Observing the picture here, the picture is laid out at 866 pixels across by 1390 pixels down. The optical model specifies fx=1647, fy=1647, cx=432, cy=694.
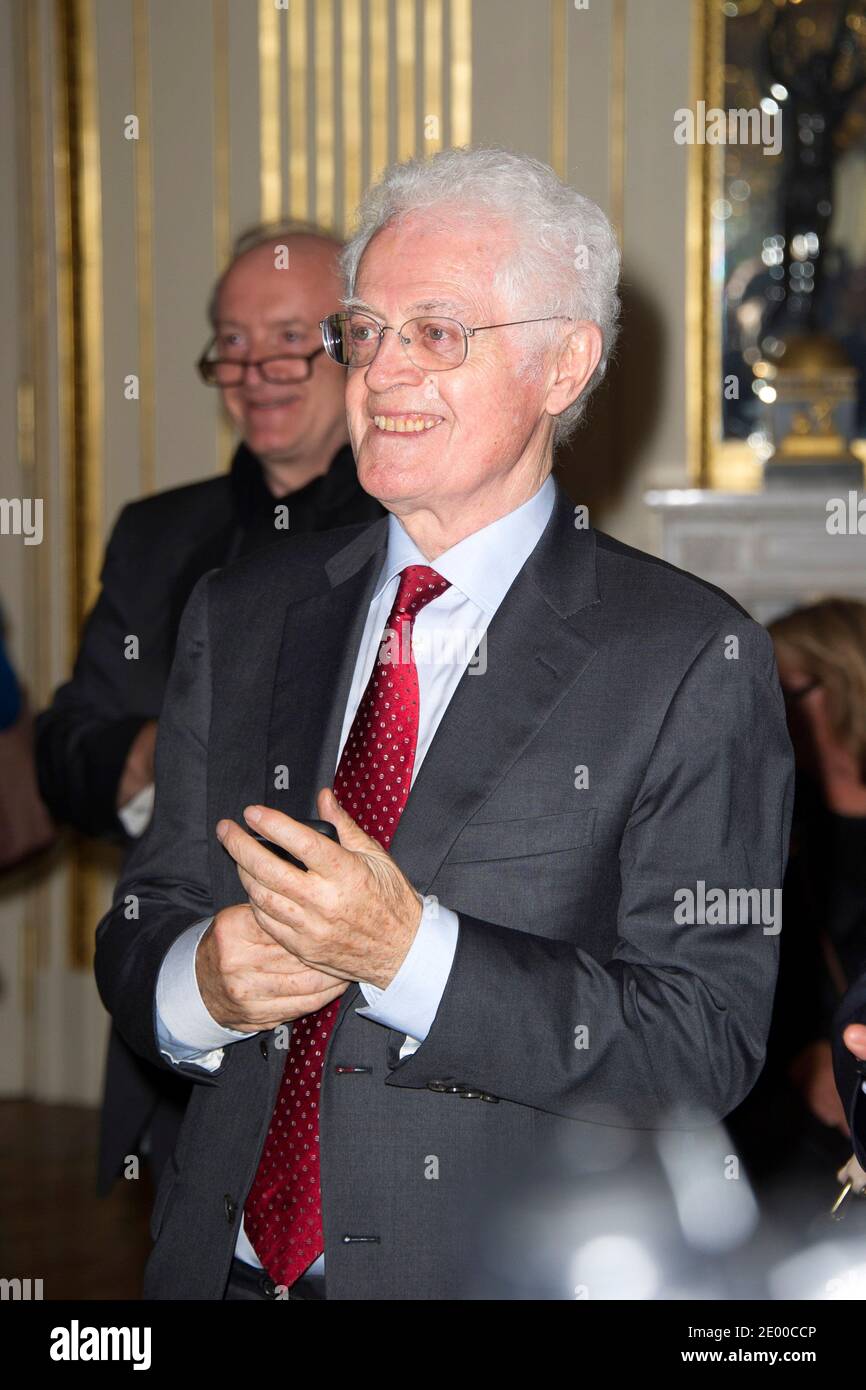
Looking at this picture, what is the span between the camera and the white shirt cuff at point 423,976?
1413mm

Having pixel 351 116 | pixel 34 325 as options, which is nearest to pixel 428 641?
pixel 351 116

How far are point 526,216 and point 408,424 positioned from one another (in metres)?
0.23

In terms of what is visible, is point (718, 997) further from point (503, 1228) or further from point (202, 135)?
point (202, 135)

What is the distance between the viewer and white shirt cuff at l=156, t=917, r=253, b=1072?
5.12 feet

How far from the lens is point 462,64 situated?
4.84 metres

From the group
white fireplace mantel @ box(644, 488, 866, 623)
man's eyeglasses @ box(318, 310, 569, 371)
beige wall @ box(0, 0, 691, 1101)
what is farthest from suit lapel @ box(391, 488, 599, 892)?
beige wall @ box(0, 0, 691, 1101)

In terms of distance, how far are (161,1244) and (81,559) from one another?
368 centimetres

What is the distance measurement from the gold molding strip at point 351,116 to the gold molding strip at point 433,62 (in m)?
0.20

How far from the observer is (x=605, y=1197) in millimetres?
1558

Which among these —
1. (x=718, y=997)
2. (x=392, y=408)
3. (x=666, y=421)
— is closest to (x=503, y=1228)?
(x=718, y=997)

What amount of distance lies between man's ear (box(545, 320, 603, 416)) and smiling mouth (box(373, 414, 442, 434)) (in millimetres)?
149

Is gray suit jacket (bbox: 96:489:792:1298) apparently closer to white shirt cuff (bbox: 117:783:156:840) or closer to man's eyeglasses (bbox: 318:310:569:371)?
man's eyeglasses (bbox: 318:310:569:371)

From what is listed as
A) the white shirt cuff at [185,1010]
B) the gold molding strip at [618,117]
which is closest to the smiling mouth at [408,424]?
the white shirt cuff at [185,1010]

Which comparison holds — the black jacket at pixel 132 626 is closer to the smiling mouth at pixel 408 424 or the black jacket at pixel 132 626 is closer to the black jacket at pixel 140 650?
the black jacket at pixel 140 650
